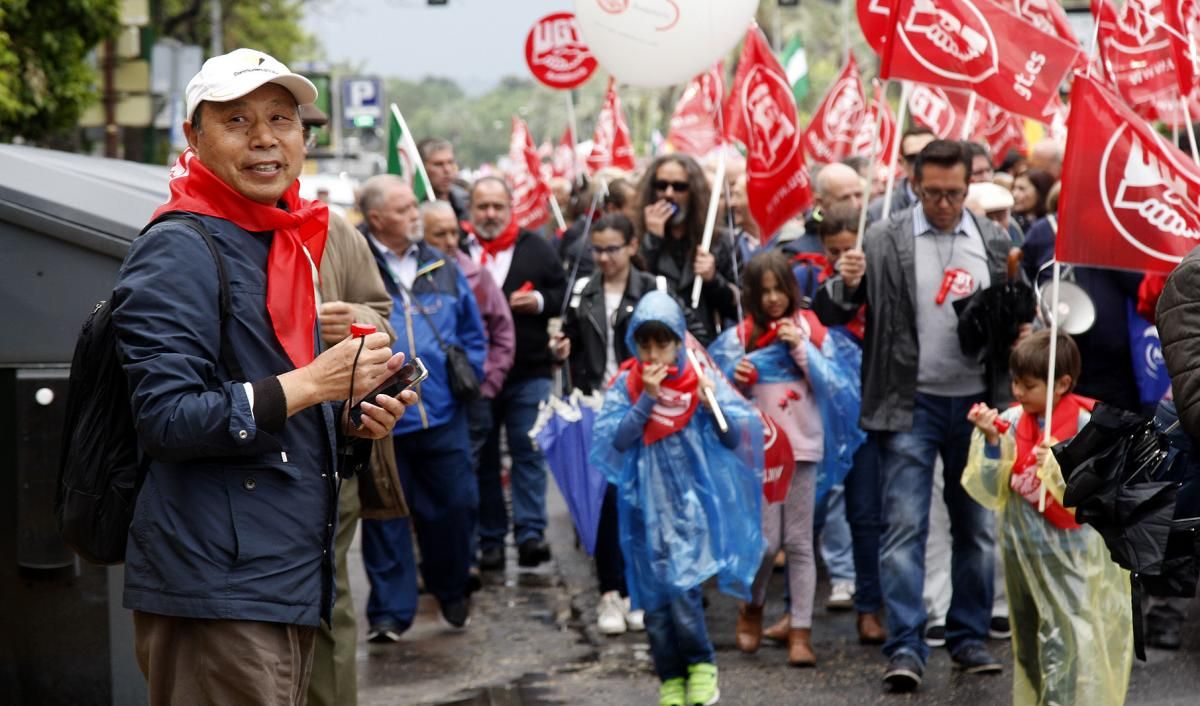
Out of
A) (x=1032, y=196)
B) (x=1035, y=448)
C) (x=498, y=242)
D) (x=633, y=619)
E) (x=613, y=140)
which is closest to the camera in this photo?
(x=1035, y=448)

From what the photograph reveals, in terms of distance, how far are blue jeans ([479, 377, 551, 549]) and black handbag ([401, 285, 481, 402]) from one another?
173 cm

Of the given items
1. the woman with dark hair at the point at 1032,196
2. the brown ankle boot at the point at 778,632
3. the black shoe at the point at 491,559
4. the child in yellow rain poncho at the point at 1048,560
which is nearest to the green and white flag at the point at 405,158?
the black shoe at the point at 491,559

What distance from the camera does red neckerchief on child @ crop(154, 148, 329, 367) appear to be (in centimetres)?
363

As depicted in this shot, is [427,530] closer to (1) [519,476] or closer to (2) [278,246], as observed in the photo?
(1) [519,476]

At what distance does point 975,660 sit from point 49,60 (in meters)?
11.1

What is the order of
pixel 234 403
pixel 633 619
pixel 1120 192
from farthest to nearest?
pixel 633 619
pixel 1120 192
pixel 234 403

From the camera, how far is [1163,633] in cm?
736

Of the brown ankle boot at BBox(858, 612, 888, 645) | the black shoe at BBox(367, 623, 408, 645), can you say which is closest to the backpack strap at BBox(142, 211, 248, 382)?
the black shoe at BBox(367, 623, 408, 645)

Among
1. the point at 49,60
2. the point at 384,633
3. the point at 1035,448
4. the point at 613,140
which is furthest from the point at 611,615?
the point at 49,60

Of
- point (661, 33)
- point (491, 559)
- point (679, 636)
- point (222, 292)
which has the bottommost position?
point (491, 559)

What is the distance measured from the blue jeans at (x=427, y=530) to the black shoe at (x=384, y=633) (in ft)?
0.06

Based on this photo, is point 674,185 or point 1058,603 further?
point 674,185

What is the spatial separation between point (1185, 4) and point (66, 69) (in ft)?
36.4

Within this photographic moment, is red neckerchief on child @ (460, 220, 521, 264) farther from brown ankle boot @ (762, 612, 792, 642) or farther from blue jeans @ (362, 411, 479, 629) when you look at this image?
brown ankle boot @ (762, 612, 792, 642)
